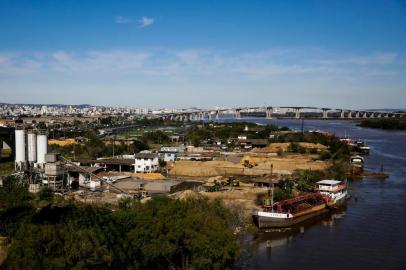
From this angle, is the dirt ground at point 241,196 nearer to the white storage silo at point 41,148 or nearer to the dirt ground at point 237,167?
the dirt ground at point 237,167

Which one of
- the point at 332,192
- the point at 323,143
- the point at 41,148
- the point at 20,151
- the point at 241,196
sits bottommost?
the point at 241,196

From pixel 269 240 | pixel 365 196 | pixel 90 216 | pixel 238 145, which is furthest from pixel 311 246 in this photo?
pixel 238 145

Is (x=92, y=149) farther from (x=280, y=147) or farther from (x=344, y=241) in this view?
(x=344, y=241)

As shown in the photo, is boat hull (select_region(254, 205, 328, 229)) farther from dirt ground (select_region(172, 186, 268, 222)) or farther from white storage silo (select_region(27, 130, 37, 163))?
white storage silo (select_region(27, 130, 37, 163))

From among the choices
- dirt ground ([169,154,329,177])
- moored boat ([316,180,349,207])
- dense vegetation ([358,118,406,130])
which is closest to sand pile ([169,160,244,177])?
dirt ground ([169,154,329,177])

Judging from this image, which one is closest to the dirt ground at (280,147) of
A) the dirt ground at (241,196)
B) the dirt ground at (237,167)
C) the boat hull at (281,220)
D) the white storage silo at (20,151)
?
the dirt ground at (237,167)

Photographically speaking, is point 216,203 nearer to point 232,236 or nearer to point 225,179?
point 232,236

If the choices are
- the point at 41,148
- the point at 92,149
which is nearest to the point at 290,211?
the point at 41,148
